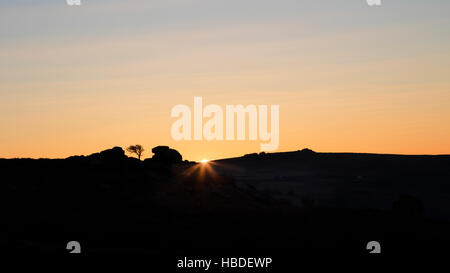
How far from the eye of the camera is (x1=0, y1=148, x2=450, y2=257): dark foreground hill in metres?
49.4

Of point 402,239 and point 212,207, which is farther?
point 212,207

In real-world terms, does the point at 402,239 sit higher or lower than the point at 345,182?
lower

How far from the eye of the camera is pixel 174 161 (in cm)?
7688

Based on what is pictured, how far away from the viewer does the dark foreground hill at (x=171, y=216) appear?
49406 mm

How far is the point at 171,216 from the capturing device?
57156mm

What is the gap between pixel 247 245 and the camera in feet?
161

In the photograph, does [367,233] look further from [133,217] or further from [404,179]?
[404,179]
